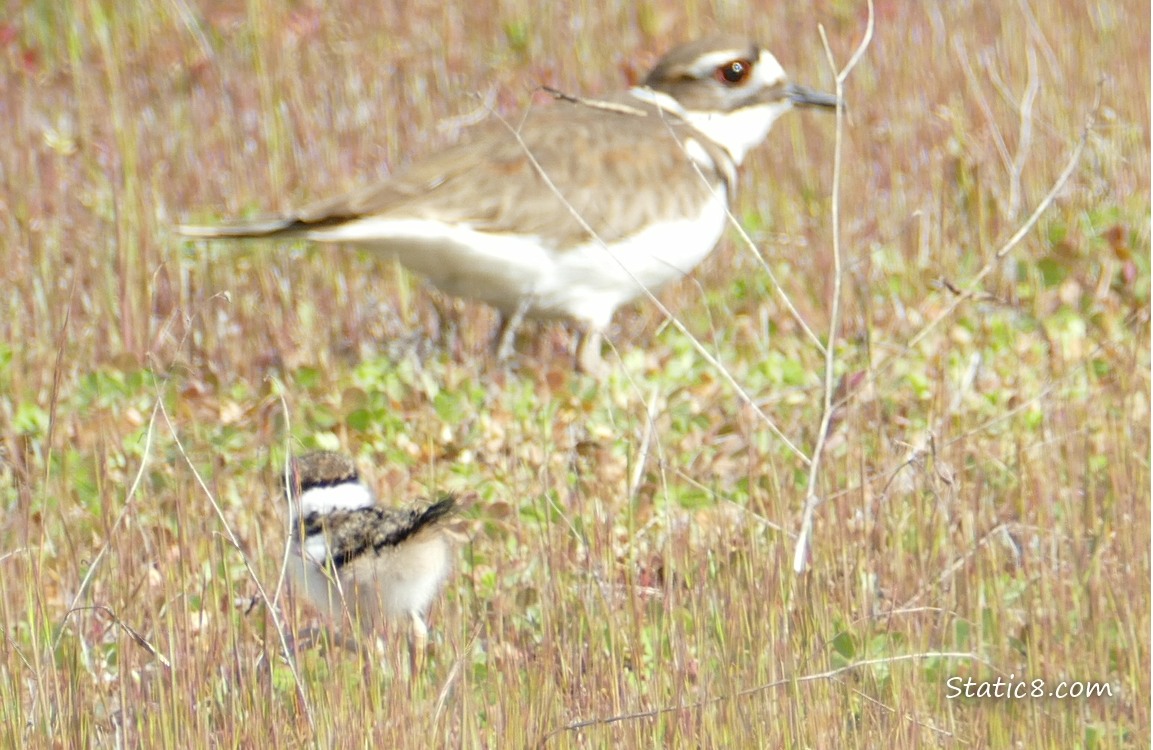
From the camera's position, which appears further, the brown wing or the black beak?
the black beak

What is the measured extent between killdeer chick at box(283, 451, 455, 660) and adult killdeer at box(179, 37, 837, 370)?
203 cm

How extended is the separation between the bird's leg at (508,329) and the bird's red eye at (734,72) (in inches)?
53.5

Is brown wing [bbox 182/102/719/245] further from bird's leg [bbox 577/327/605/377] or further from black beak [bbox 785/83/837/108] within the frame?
black beak [bbox 785/83/837/108]

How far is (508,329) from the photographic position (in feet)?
21.4

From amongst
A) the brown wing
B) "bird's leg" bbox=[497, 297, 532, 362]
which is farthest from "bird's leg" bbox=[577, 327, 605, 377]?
the brown wing

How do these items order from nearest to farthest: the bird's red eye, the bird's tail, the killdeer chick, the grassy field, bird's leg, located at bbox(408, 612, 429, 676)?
the grassy field
bird's leg, located at bbox(408, 612, 429, 676)
the killdeer chick
the bird's tail
the bird's red eye

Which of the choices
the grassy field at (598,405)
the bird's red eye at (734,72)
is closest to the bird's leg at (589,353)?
the grassy field at (598,405)

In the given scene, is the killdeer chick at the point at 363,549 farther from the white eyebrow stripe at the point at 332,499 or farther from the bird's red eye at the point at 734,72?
the bird's red eye at the point at 734,72

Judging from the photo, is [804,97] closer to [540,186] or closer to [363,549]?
[540,186]

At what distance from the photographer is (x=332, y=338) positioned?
7281mm

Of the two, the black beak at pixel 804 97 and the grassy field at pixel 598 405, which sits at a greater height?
the black beak at pixel 804 97

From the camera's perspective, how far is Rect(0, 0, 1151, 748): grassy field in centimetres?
349

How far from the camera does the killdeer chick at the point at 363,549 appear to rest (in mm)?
4086

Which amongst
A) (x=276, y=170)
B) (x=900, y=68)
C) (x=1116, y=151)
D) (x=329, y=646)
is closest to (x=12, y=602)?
(x=329, y=646)
